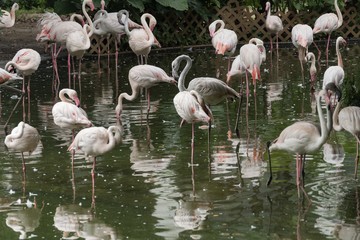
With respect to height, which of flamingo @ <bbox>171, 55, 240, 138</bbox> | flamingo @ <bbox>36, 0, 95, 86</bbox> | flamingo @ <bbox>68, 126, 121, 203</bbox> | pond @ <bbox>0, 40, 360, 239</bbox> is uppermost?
flamingo @ <bbox>36, 0, 95, 86</bbox>

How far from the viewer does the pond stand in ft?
26.4

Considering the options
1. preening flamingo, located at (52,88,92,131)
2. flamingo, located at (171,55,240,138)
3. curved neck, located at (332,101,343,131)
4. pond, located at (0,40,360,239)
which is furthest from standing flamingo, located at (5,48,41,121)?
curved neck, located at (332,101,343,131)

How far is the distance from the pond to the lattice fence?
6489 mm

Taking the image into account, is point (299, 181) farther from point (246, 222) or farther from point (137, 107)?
point (137, 107)

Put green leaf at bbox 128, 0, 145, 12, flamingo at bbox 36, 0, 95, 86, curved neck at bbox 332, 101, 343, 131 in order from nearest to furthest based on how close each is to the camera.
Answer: curved neck at bbox 332, 101, 343, 131 < flamingo at bbox 36, 0, 95, 86 < green leaf at bbox 128, 0, 145, 12

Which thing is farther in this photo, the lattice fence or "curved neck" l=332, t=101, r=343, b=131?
the lattice fence

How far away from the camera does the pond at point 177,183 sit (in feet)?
26.4

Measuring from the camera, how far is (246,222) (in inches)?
320

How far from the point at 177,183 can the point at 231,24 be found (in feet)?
38.5

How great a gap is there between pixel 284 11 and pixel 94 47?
4.53m

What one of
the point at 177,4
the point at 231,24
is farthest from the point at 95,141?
the point at 231,24

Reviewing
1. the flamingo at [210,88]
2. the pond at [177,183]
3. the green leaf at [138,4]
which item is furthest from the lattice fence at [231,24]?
the flamingo at [210,88]

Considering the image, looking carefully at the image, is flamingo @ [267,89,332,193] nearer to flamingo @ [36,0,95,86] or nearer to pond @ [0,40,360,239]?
pond @ [0,40,360,239]

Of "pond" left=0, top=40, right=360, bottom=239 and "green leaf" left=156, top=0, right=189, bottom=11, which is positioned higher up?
"green leaf" left=156, top=0, right=189, bottom=11
